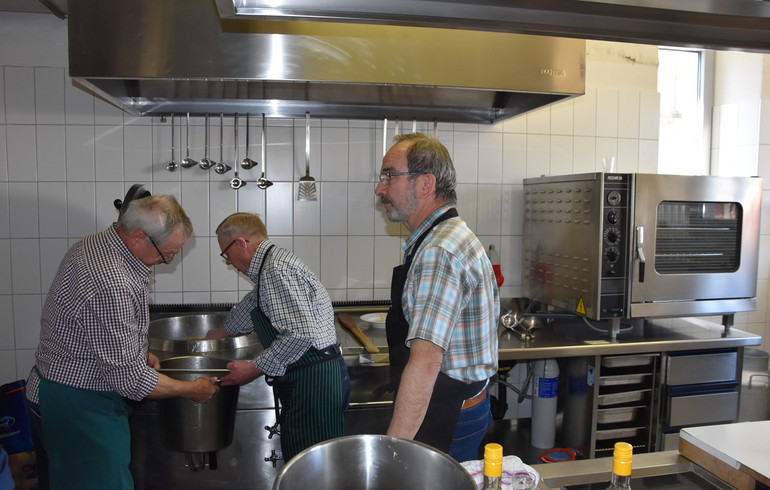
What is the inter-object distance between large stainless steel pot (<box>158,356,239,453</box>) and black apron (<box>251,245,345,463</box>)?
0.19 metres

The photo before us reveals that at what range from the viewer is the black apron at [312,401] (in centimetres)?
194

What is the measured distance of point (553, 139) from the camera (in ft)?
9.77

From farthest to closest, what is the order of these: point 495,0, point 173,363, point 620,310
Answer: point 620,310 → point 173,363 → point 495,0

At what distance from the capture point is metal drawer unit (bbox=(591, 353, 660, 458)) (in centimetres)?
242

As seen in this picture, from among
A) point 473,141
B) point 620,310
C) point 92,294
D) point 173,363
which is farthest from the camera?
point 473,141

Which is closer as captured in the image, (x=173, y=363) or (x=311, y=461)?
(x=311, y=461)

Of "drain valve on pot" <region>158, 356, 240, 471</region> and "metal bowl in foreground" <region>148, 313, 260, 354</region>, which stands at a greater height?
"metal bowl in foreground" <region>148, 313, 260, 354</region>

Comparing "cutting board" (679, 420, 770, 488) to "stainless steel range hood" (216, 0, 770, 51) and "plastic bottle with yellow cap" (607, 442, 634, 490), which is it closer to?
"plastic bottle with yellow cap" (607, 442, 634, 490)

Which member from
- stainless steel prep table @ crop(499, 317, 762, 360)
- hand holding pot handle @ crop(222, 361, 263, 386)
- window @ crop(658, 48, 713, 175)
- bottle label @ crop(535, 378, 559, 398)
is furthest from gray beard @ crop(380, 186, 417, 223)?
window @ crop(658, 48, 713, 175)

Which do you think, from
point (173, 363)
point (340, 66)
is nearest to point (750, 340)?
point (340, 66)

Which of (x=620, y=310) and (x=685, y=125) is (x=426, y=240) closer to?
(x=620, y=310)

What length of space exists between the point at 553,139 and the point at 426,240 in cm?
184

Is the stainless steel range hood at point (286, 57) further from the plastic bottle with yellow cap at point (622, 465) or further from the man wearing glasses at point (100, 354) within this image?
the plastic bottle with yellow cap at point (622, 465)

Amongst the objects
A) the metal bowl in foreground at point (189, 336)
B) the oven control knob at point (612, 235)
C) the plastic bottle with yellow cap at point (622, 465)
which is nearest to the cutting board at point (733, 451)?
the plastic bottle with yellow cap at point (622, 465)
